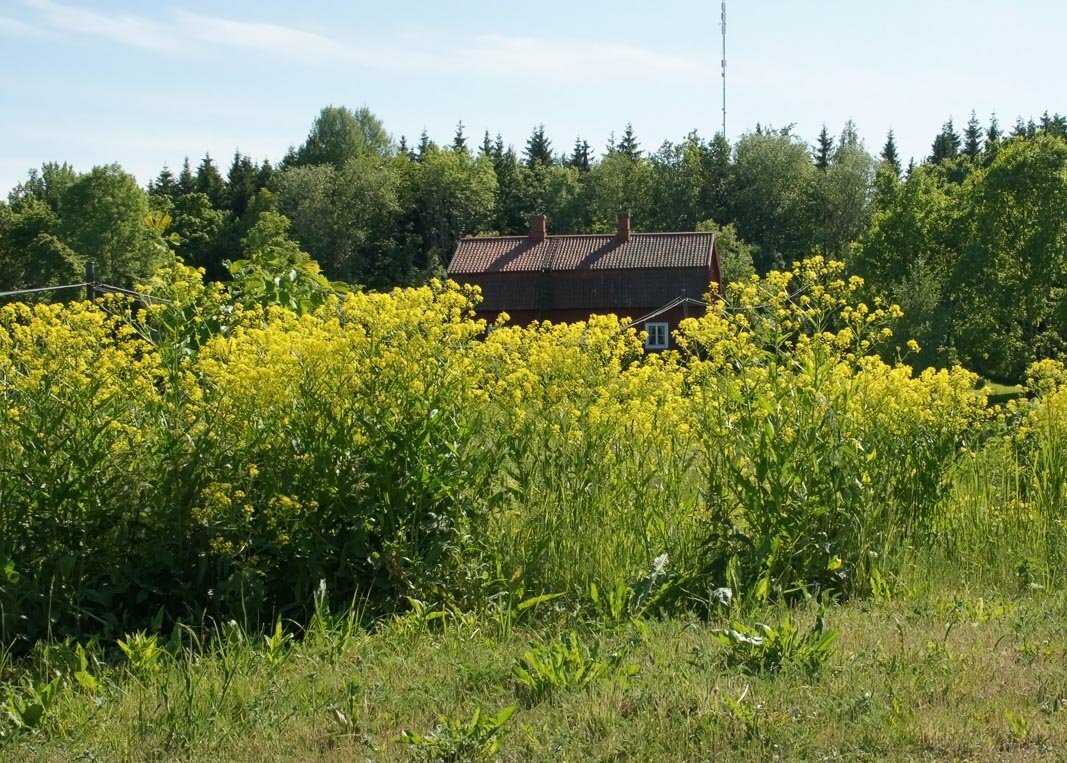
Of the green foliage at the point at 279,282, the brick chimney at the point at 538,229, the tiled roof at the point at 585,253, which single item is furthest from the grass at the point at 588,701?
the brick chimney at the point at 538,229

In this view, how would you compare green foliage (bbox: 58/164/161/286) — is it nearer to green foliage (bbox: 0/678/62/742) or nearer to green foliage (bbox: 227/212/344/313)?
green foliage (bbox: 227/212/344/313)

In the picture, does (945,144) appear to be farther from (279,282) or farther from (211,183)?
(279,282)

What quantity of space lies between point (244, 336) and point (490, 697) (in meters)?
2.73

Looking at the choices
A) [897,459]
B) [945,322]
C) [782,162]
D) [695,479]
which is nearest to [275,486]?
[695,479]

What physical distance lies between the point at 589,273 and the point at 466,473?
51.0m

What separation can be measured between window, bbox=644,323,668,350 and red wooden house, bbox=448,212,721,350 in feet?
8.63

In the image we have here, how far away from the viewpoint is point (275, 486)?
18.5ft

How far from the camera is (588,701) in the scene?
4.54 meters

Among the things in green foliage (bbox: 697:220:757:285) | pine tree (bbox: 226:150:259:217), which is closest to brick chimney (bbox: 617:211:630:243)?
green foliage (bbox: 697:220:757:285)

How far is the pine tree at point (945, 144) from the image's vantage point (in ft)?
347

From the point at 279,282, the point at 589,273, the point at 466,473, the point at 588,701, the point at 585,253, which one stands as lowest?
the point at 588,701

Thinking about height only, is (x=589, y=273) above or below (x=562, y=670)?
above

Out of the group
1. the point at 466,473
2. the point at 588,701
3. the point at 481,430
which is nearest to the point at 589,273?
the point at 481,430

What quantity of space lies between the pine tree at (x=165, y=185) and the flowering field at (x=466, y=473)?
99395 millimetres
